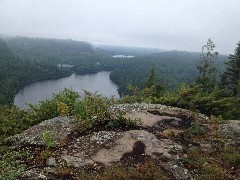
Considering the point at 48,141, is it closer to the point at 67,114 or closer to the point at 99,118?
the point at 99,118

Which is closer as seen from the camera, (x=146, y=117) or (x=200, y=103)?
(x=146, y=117)

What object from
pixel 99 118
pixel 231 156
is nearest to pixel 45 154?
pixel 99 118

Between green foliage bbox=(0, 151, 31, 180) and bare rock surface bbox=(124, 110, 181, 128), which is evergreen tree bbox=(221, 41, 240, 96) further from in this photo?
green foliage bbox=(0, 151, 31, 180)

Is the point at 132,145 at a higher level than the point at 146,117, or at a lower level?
lower

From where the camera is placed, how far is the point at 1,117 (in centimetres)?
2578

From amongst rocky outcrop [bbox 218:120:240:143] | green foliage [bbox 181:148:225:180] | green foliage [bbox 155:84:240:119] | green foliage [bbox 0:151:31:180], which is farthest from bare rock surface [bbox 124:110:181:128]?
green foliage [bbox 0:151:31:180]

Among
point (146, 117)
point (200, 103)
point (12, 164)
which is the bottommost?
point (200, 103)

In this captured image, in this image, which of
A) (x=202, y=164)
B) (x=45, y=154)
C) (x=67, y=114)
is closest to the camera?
(x=202, y=164)

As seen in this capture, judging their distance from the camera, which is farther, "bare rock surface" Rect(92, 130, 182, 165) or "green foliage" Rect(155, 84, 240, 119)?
"green foliage" Rect(155, 84, 240, 119)

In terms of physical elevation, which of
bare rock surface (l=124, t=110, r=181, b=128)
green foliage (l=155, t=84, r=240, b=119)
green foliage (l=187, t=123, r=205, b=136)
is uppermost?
bare rock surface (l=124, t=110, r=181, b=128)

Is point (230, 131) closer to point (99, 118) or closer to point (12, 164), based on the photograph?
point (99, 118)

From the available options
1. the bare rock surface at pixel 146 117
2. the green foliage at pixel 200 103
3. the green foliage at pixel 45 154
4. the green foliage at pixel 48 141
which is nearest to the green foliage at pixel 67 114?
the green foliage at pixel 48 141

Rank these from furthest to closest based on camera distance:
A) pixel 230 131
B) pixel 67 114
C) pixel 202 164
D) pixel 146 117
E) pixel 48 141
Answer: pixel 67 114
pixel 146 117
pixel 230 131
pixel 48 141
pixel 202 164

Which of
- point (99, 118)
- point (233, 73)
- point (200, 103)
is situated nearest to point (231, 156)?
point (99, 118)
